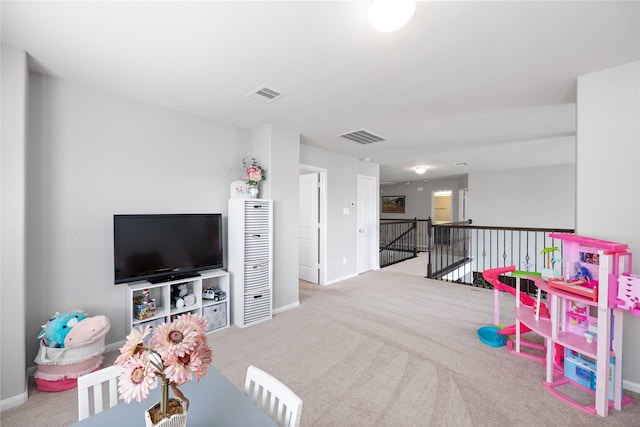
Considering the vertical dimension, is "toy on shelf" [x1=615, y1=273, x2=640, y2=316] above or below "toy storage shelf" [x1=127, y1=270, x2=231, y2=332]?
above

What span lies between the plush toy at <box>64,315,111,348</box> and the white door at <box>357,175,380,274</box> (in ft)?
14.8

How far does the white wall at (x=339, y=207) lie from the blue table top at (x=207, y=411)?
3.86m

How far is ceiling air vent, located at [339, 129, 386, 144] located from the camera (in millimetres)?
4008

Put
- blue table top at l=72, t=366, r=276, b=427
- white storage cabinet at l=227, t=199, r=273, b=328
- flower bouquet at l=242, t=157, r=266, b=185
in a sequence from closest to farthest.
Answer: blue table top at l=72, t=366, r=276, b=427 → white storage cabinet at l=227, t=199, r=273, b=328 → flower bouquet at l=242, t=157, r=266, b=185

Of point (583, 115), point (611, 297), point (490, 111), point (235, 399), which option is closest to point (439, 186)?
point (490, 111)

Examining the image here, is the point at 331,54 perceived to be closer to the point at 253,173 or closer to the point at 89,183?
the point at 253,173

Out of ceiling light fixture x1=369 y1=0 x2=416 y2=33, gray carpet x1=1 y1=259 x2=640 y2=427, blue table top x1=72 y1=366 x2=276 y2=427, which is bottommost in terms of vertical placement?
gray carpet x1=1 y1=259 x2=640 y2=427

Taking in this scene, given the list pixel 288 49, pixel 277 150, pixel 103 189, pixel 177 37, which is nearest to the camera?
pixel 177 37

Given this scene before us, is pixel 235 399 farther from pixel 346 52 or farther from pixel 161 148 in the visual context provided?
pixel 161 148

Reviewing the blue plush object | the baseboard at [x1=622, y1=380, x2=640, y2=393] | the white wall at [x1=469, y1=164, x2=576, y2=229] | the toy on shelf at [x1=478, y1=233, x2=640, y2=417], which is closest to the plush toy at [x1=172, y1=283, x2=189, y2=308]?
the blue plush object

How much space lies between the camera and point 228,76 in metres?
2.38

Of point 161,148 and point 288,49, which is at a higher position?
point 288,49

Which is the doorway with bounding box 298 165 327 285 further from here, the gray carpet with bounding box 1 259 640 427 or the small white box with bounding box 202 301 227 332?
the small white box with bounding box 202 301 227 332

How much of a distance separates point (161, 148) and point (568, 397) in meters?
4.32
